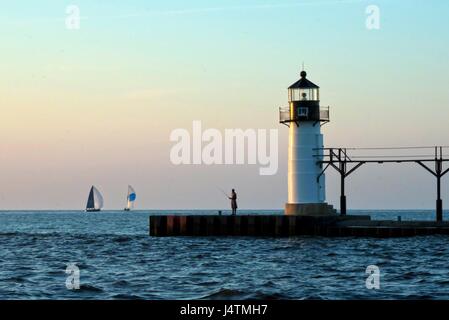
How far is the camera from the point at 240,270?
29.1m

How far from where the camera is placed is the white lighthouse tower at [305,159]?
48.4 metres

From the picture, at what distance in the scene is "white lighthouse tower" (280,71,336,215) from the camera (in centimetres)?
4844

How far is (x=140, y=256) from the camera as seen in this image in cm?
3691

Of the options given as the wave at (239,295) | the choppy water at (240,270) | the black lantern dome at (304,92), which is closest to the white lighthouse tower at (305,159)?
the black lantern dome at (304,92)

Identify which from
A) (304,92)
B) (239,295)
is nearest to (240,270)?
(239,295)

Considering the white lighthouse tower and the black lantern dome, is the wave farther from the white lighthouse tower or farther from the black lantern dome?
the black lantern dome

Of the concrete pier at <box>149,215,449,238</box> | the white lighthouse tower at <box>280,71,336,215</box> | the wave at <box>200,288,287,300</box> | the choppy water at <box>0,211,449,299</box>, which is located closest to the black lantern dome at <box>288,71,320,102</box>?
the white lighthouse tower at <box>280,71,336,215</box>

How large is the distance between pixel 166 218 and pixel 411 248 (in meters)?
20.4

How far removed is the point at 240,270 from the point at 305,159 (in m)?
20.4

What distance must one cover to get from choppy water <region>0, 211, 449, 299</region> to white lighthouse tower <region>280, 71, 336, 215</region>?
3351mm

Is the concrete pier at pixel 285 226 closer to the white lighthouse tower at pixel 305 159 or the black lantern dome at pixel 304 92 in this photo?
the white lighthouse tower at pixel 305 159

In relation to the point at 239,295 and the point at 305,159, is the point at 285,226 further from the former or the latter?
the point at 239,295

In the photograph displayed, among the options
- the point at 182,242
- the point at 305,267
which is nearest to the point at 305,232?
the point at 182,242
